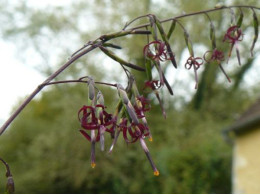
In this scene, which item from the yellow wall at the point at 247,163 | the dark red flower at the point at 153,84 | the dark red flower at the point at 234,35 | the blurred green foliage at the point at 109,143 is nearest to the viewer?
the dark red flower at the point at 153,84

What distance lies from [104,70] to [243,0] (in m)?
4.05

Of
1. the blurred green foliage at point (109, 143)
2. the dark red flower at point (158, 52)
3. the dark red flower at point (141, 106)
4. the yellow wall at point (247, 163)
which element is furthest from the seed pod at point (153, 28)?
the blurred green foliage at point (109, 143)

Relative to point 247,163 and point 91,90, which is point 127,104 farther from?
point 247,163

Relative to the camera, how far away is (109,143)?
406 inches

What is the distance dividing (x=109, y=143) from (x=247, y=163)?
343 centimetres

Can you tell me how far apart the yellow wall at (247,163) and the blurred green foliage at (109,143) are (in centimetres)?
222

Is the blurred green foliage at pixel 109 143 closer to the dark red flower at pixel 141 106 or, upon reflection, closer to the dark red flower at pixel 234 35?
the dark red flower at pixel 234 35

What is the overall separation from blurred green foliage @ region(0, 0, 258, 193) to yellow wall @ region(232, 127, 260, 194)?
7.28 ft

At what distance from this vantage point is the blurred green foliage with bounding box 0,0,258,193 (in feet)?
35.1

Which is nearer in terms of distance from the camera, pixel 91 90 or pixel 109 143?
pixel 91 90

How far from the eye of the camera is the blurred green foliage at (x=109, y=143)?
10.7 metres

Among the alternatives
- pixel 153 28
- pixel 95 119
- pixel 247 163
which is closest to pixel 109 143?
pixel 247 163

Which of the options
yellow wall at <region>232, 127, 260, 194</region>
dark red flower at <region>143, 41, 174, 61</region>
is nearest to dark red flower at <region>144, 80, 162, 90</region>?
dark red flower at <region>143, 41, 174, 61</region>

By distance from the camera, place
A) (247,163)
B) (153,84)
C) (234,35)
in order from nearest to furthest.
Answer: (153,84)
(234,35)
(247,163)
